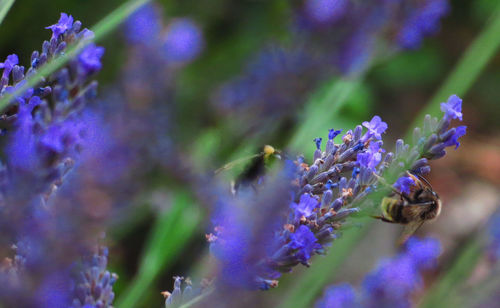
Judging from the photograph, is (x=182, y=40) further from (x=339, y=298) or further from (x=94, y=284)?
(x=94, y=284)

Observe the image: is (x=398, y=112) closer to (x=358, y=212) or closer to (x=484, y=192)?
(x=484, y=192)

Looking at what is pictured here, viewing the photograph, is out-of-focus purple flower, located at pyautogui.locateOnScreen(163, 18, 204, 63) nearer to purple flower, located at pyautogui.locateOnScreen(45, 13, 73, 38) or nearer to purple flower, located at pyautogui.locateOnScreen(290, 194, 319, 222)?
purple flower, located at pyautogui.locateOnScreen(45, 13, 73, 38)

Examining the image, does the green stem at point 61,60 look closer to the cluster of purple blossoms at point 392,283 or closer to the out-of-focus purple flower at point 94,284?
the out-of-focus purple flower at point 94,284

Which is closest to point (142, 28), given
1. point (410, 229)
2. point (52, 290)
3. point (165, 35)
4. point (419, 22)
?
point (165, 35)

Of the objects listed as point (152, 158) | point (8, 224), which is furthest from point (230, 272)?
point (152, 158)

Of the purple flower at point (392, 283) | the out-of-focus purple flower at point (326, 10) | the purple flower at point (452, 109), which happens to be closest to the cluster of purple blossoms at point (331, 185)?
the purple flower at point (452, 109)

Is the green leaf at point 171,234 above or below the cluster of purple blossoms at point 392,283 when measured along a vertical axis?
above
